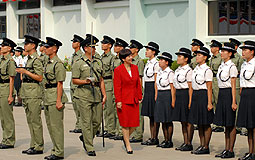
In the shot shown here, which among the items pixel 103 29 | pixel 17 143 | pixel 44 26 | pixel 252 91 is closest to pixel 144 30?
pixel 103 29

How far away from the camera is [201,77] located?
11.0 metres

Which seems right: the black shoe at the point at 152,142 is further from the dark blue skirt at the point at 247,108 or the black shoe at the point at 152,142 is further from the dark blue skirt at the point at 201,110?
the dark blue skirt at the point at 247,108

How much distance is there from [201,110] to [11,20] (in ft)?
59.0

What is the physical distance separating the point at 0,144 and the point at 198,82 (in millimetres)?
4403

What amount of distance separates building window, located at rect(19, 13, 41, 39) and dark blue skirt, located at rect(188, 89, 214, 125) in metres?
Answer: 16.4

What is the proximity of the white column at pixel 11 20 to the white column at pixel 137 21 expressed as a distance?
27.3 feet

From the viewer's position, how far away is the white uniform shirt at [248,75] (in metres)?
10.1

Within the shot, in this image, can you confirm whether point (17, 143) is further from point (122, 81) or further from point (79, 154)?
point (122, 81)

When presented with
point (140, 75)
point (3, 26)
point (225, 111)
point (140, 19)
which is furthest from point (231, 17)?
point (3, 26)

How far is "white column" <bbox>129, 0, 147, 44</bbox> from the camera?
20.8 meters

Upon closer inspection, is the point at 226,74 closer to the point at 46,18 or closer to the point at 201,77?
the point at 201,77

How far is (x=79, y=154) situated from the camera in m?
11.2

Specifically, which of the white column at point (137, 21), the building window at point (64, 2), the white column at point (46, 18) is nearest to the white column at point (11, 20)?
the white column at point (46, 18)

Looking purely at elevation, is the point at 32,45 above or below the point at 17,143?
above
